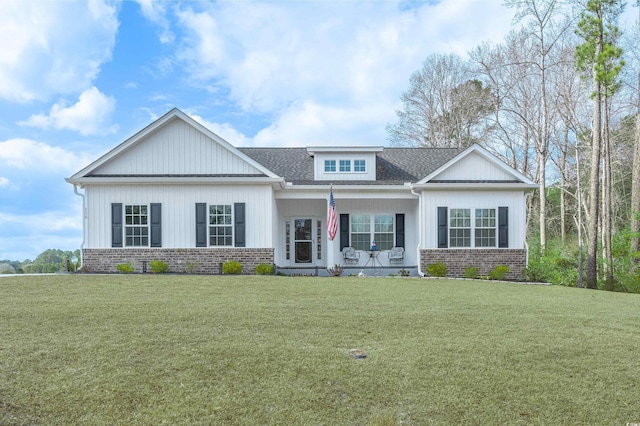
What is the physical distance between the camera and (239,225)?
15.5 metres

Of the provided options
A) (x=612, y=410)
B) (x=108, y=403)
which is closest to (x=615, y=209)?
(x=612, y=410)

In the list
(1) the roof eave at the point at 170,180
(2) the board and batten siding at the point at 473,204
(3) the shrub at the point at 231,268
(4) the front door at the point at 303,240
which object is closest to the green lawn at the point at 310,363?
(3) the shrub at the point at 231,268

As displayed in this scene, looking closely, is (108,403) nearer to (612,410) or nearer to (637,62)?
(612,410)

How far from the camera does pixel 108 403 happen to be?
4273 mm

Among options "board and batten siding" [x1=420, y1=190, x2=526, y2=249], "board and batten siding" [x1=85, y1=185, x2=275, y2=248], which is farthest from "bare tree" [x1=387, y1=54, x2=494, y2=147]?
"board and batten siding" [x1=85, y1=185, x2=275, y2=248]

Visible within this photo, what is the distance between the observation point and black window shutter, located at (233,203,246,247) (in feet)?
50.8

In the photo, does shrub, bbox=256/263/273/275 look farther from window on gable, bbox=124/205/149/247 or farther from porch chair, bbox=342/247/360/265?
window on gable, bbox=124/205/149/247

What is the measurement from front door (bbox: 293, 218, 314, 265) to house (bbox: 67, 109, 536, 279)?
38 millimetres

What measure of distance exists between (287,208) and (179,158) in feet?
14.5

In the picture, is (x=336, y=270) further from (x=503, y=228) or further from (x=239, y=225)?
(x=503, y=228)

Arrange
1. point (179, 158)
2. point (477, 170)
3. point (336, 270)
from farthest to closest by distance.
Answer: point (477, 170) → point (336, 270) → point (179, 158)

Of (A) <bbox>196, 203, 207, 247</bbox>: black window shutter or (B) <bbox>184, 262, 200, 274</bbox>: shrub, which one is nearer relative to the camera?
(B) <bbox>184, 262, 200, 274</bbox>: shrub

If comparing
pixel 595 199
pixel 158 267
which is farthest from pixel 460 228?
pixel 158 267

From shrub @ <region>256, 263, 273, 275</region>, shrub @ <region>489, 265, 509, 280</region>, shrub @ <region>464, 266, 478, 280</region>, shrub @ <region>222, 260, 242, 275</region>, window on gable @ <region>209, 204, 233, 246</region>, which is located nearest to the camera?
shrub @ <region>222, 260, 242, 275</region>
